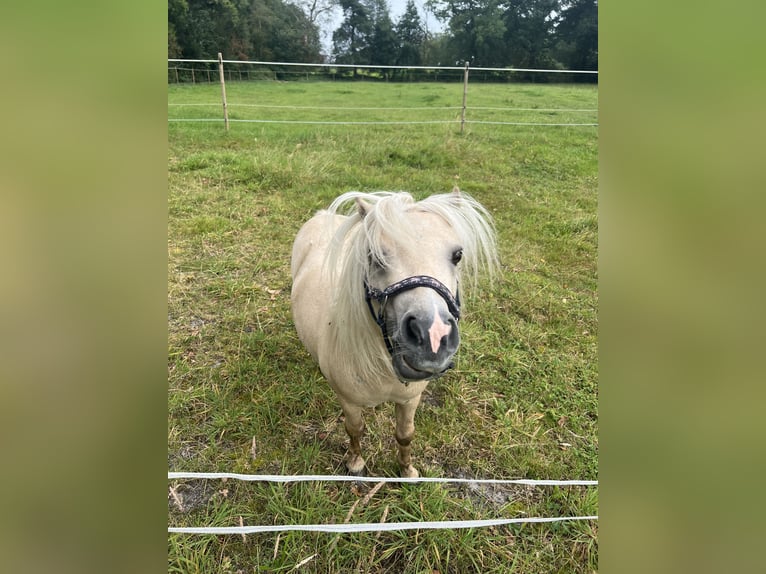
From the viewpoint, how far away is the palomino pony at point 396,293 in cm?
141

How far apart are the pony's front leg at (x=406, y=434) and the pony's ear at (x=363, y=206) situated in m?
1.15

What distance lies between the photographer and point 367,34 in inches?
1039

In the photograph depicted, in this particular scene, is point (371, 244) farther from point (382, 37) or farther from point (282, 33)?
point (382, 37)

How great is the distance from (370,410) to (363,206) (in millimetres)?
1910

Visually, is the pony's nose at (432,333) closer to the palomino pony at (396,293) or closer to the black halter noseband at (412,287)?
the palomino pony at (396,293)

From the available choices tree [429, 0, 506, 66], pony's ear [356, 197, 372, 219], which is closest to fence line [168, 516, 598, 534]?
pony's ear [356, 197, 372, 219]

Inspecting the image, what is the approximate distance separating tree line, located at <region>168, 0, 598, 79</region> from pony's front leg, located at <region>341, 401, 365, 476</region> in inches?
418

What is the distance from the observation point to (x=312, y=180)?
6.92 meters

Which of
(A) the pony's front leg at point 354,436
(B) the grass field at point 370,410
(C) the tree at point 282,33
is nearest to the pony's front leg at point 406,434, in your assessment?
(B) the grass field at point 370,410

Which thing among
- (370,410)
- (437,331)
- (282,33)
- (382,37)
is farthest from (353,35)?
(437,331)

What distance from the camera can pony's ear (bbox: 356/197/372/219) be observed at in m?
1.70
